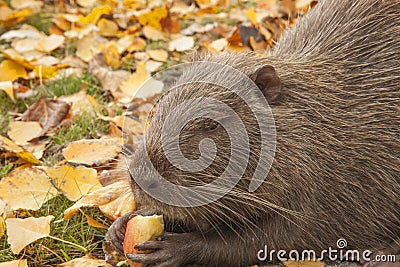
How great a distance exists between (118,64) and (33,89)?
0.70m

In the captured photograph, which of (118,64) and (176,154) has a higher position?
(176,154)

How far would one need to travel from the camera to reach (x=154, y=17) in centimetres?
529

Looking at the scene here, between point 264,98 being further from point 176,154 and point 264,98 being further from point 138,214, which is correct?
point 138,214

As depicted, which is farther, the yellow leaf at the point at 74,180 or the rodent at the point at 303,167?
the yellow leaf at the point at 74,180

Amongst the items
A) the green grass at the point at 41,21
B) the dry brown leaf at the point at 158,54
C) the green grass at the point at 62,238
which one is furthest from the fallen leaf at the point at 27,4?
the green grass at the point at 62,238

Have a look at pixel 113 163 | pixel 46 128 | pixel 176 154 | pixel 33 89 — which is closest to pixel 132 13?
pixel 33 89

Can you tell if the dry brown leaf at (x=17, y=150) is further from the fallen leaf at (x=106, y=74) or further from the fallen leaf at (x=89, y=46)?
the fallen leaf at (x=89, y=46)

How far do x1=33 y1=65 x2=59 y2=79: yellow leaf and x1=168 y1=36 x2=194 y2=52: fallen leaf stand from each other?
38.2 inches

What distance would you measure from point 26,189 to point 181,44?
7.29 feet

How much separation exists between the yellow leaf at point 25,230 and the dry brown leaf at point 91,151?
65 centimetres

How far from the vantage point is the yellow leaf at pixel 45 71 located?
176 inches

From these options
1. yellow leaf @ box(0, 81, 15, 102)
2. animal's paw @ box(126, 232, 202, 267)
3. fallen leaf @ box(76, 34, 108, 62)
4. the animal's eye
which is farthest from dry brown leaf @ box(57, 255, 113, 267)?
fallen leaf @ box(76, 34, 108, 62)

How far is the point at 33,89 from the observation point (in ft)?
14.6

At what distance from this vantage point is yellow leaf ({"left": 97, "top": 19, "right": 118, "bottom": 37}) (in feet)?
17.5
